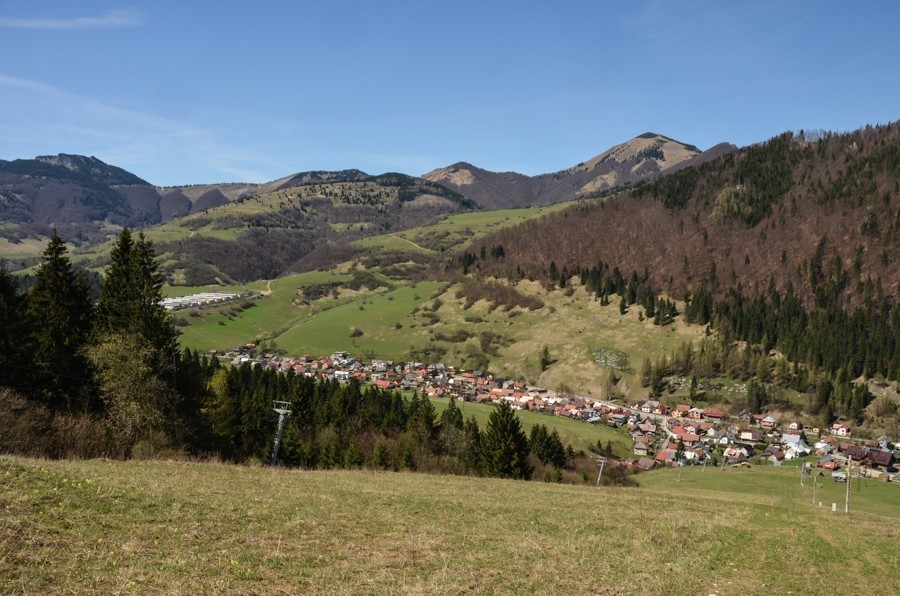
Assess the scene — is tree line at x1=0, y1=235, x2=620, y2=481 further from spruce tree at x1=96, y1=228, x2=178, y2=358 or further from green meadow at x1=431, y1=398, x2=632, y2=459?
green meadow at x1=431, y1=398, x2=632, y2=459

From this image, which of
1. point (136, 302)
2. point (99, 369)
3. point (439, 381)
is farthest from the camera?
point (439, 381)

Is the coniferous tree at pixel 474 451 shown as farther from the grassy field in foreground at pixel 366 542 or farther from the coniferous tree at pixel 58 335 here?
the coniferous tree at pixel 58 335

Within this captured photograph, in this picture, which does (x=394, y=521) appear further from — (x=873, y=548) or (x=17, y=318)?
(x=17, y=318)

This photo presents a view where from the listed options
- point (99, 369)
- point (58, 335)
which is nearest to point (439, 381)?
point (99, 369)

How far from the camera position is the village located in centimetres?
10981

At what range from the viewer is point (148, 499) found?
18.3 metres

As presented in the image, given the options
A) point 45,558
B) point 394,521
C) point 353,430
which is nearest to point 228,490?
point 394,521

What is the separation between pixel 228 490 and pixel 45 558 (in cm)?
1057

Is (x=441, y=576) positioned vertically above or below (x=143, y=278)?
below

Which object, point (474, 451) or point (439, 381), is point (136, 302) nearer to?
point (474, 451)

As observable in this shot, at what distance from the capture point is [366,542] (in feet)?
57.0

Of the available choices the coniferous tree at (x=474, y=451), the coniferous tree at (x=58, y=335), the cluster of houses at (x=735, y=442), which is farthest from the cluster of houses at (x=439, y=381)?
the coniferous tree at (x=58, y=335)

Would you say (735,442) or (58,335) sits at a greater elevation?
(58,335)

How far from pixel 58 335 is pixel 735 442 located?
132 m
